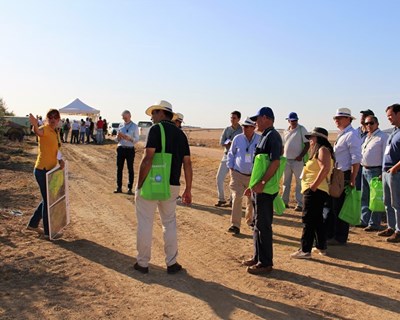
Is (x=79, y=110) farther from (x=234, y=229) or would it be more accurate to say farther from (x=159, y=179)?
(x=159, y=179)

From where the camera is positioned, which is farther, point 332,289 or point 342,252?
point 342,252

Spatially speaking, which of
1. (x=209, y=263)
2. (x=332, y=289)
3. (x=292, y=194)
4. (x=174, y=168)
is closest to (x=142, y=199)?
(x=174, y=168)

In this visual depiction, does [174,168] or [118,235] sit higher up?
[174,168]

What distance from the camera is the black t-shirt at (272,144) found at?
16.9ft

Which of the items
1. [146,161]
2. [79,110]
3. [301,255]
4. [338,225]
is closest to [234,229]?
[301,255]

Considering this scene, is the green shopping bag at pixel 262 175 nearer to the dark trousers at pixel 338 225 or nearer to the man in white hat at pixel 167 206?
the man in white hat at pixel 167 206

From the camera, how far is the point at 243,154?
7441 mm

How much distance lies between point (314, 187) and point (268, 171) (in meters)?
0.90

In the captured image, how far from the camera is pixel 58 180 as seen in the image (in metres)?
6.44

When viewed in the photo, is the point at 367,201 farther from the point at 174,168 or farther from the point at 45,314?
the point at 45,314

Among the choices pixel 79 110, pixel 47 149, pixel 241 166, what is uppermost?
pixel 79 110

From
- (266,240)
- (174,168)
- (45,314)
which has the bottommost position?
(45,314)

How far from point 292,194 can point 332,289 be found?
6708 millimetres

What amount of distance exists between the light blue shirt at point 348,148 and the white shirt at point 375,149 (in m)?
1.13
